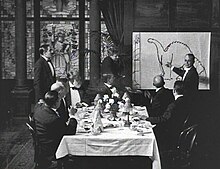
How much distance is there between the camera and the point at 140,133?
6094 mm

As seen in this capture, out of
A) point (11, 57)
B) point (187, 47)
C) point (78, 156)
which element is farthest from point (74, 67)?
point (78, 156)

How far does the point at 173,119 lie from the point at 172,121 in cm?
3

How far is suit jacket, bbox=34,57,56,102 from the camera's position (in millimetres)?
8953

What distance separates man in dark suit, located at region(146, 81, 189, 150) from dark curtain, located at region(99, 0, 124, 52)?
12.8 ft

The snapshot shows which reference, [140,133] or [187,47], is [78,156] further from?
[187,47]

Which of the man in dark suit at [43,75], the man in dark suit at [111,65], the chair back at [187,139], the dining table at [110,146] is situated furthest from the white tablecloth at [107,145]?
the man in dark suit at [111,65]

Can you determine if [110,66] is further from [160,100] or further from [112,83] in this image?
[160,100]

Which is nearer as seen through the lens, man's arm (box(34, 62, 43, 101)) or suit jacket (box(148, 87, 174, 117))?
suit jacket (box(148, 87, 174, 117))

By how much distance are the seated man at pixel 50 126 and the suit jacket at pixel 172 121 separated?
1315mm

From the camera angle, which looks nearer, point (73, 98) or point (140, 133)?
point (140, 133)

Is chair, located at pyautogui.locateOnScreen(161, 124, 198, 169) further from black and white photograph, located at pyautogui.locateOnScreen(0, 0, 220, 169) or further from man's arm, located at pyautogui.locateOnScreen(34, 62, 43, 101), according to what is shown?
man's arm, located at pyautogui.locateOnScreen(34, 62, 43, 101)

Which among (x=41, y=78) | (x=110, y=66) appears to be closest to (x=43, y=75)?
(x=41, y=78)

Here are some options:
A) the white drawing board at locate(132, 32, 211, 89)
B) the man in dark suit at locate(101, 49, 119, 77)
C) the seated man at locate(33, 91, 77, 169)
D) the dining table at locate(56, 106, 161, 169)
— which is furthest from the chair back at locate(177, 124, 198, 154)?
the white drawing board at locate(132, 32, 211, 89)

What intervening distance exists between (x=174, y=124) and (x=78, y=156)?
4.65ft
